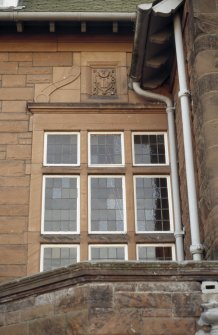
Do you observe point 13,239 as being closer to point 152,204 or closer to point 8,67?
point 152,204

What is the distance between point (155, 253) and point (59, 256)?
1475mm

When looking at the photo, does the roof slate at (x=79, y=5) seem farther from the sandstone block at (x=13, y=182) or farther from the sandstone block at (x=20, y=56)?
the sandstone block at (x=13, y=182)

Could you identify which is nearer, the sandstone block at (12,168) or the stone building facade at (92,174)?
the stone building facade at (92,174)

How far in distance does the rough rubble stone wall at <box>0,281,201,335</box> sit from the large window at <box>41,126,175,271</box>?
2.68 meters

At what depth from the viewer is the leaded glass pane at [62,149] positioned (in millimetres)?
9906

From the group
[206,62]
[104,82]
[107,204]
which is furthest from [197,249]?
[104,82]

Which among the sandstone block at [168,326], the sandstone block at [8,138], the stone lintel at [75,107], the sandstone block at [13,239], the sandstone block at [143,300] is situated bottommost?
the sandstone block at [168,326]

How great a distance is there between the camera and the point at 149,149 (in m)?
10.1

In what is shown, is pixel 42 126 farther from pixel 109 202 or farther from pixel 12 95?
pixel 109 202

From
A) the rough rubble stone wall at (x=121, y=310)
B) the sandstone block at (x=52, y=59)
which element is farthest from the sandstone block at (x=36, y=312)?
the sandstone block at (x=52, y=59)

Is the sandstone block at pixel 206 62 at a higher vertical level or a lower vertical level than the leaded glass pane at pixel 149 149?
higher

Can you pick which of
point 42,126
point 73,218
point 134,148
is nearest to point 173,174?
point 134,148

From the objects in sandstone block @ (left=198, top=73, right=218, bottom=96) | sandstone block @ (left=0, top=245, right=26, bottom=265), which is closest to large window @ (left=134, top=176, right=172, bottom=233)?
sandstone block @ (left=0, top=245, right=26, bottom=265)

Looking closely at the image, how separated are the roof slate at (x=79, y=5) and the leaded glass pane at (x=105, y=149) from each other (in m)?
2.34
